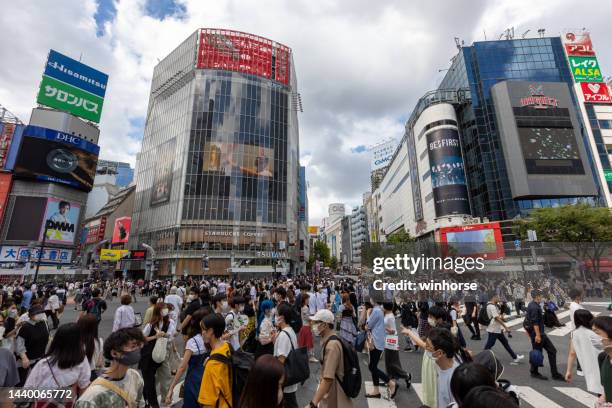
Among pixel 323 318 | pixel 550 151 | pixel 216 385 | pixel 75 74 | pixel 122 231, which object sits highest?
pixel 75 74

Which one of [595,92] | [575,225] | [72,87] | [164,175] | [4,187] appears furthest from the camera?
[164,175]

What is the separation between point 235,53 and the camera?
5203 centimetres

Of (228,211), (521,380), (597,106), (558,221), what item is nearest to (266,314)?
(521,380)

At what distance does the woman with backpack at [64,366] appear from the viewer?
115 inches

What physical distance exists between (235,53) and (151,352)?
187 feet

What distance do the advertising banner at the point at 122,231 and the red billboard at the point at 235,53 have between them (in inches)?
1259

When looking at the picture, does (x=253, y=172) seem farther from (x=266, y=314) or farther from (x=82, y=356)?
(x=82, y=356)

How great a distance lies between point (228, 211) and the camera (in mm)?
45938

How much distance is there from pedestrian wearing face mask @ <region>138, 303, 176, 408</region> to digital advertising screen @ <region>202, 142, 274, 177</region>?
144ft

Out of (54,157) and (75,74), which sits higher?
(75,74)

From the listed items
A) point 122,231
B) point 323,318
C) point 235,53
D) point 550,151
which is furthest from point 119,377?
point 122,231

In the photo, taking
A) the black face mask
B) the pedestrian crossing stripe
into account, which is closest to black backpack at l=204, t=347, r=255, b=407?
the black face mask

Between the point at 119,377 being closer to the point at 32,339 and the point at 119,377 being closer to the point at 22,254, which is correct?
the point at 32,339

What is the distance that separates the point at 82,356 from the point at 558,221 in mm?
37076
